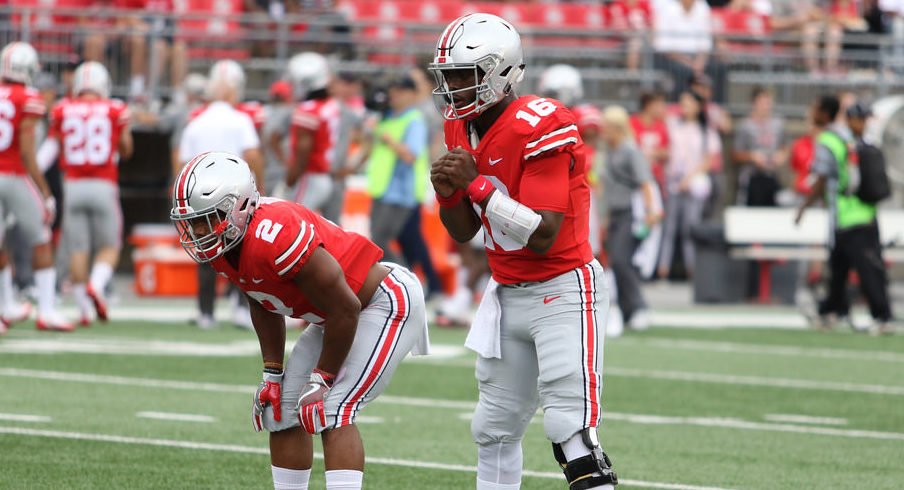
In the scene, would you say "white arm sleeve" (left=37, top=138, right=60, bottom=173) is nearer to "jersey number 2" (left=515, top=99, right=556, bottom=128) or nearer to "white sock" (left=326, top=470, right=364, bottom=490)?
"white sock" (left=326, top=470, right=364, bottom=490)

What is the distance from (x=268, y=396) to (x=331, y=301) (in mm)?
441

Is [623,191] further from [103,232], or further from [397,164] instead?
[103,232]

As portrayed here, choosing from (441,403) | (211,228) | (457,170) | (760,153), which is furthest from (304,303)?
(760,153)

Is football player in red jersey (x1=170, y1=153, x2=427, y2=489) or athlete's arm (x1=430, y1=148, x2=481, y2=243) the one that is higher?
athlete's arm (x1=430, y1=148, x2=481, y2=243)

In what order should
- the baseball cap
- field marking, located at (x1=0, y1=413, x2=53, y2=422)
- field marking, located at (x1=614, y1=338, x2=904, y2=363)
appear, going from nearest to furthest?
field marking, located at (x1=0, y1=413, x2=53, y2=422) < field marking, located at (x1=614, y1=338, x2=904, y2=363) < the baseball cap

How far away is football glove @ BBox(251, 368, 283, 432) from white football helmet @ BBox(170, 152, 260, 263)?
0.51m

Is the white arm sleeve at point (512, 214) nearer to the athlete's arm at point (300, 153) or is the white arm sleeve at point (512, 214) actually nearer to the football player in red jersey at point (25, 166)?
the football player in red jersey at point (25, 166)

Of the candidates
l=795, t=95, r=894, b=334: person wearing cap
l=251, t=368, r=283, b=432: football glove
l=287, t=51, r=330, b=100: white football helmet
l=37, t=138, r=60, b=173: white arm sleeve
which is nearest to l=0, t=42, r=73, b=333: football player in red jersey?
l=287, t=51, r=330, b=100: white football helmet

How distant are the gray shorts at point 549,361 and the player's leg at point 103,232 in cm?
723

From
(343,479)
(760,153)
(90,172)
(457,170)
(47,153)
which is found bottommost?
(760,153)

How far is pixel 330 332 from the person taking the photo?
5.14 meters

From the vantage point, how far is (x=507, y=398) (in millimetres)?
5266

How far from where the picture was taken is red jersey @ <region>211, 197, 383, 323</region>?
498cm

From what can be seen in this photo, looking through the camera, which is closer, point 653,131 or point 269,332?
point 269,332
